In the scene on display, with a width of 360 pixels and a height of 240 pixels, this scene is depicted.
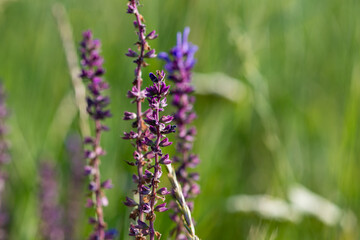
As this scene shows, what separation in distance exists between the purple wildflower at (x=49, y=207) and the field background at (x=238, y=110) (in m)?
0.07

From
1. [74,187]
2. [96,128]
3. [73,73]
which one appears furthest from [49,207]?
[96,128]

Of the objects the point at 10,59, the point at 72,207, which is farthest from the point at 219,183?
the point at 10,59

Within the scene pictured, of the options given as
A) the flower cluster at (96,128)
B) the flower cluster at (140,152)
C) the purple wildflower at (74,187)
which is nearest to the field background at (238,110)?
the purple wildflower at (74,187)

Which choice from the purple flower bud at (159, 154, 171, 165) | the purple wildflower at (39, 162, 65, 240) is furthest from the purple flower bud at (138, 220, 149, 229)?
the purple wildflower at (39, 162, 65, 240)

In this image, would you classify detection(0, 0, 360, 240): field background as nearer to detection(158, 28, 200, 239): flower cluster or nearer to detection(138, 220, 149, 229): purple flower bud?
detection(158, 28, 200, 239): flower cluster

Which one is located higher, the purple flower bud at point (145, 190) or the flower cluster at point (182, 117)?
the flower cluster at point (182, 117)

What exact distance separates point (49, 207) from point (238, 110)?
110 centimetres

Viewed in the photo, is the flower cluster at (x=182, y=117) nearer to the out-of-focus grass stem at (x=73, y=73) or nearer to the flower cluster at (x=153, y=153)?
the flower cluster at (x=153, y=153)

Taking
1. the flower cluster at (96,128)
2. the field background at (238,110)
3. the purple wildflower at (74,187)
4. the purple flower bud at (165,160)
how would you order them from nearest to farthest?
the purple flower bud at (165,160)
the flower cluster at (96,128)
the field background at (238,110)
the purple wildflower at (74,187)

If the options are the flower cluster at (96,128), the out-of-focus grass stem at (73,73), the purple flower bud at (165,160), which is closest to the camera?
the purple flower bud at (165,160)

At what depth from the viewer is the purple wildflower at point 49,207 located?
2.12 meters

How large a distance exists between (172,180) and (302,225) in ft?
3.79

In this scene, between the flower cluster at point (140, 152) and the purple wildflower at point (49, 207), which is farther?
the purple wildflower at point (49, 207)

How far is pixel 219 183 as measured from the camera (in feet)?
8.24
